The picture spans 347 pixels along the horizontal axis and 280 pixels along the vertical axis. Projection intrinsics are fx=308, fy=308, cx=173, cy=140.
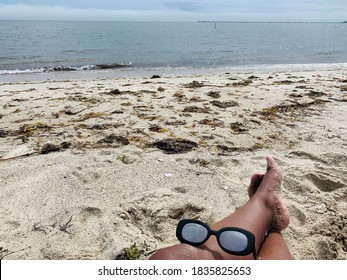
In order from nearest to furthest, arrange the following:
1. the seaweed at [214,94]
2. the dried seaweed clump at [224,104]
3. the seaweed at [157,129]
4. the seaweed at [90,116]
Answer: the seaweed at [157,129], the seaweed at [90,116], the dried seaweed clump at [224,104], the seaweed at [214,94]

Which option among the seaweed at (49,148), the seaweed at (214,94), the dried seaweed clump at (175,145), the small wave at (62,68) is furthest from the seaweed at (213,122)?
the small wave at (62,68)

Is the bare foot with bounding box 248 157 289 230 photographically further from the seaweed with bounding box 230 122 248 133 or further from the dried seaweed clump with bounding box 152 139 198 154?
the seaweed with bounding box 230 122 248 133

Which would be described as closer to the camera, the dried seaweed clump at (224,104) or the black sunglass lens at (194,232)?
the black sunglass lens at (194,232)

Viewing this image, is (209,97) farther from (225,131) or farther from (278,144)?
(278,144)

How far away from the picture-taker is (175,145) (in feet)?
12.2

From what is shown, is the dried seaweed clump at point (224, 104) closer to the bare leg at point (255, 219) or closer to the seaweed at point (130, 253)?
the bare leg at point (255, 219)

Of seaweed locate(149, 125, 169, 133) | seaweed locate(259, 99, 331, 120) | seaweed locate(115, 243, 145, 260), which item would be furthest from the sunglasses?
seaweed locate(259, 99, 331, 120)

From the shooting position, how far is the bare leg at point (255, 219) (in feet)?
5.21

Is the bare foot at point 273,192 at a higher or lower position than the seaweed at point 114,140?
higher

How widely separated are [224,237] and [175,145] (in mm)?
2115

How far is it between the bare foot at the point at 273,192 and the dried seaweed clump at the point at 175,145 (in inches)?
46.8

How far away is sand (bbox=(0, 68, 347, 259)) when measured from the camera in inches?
90.0

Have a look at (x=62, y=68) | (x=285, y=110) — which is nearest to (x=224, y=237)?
(x=285, y=110)

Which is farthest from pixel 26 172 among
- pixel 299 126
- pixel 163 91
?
pixel 163 91
